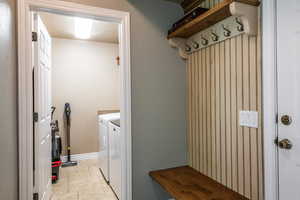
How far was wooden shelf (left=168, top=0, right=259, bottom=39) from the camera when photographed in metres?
1.26

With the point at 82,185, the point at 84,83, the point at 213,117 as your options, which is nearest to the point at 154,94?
the point at 213,117

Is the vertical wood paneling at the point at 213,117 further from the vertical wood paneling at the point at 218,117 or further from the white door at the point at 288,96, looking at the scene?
the white door at the point at 288,96

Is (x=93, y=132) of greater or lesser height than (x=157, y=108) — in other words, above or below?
below

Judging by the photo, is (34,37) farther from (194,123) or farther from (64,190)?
(64,190)

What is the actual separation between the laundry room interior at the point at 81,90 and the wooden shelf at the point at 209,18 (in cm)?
168

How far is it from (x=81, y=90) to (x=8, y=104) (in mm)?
2706

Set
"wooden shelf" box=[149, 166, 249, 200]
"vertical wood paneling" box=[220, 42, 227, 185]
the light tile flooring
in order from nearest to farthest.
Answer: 1. "wooden shelf" box=[149, 166, 249, 200]
2. "vertical wood paneling" box=[220, 42, 227, 185]
3. the light tile flooring

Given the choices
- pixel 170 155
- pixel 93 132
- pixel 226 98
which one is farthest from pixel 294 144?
pixel 93 132

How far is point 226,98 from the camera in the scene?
156cm

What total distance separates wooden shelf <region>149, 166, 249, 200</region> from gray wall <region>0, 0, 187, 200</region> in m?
0.13

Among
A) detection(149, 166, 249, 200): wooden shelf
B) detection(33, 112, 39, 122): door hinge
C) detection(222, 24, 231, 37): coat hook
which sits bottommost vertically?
detection(149, 166, 249, 200): wooden shelf

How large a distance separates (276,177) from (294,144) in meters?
0.26

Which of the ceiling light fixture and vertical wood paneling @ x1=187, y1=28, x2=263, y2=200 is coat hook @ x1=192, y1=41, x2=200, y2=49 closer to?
vertical wood paneling @ x1=187, y1=28, x2=263, y2=200

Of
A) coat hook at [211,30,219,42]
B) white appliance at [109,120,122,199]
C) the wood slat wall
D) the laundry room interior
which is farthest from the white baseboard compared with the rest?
coat hook at [211,30,219,42]
